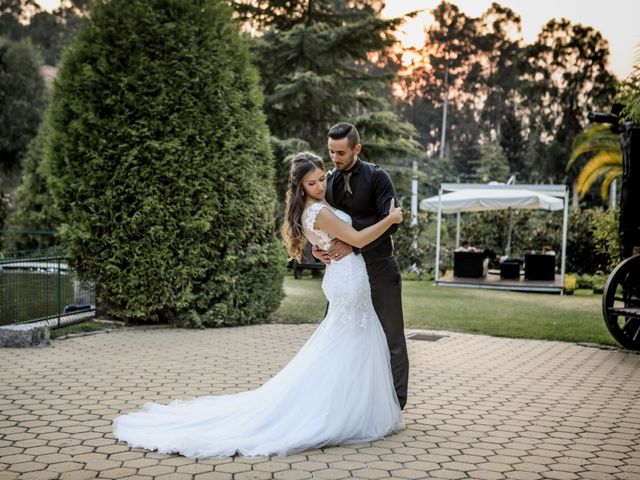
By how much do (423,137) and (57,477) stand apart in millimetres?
63597

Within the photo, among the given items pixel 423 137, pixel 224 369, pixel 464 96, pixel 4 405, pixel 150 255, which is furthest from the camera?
pixel 423 137

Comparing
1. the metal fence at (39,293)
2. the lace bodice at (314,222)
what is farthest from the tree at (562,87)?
the lace bodice at (314,222)

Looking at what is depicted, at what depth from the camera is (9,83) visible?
107ft

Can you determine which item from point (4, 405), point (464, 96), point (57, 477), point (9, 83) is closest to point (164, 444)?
point (57, 477)

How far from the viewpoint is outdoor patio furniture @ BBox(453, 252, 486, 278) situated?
19.3 m

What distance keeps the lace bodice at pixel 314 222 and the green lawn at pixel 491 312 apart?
5713 mm

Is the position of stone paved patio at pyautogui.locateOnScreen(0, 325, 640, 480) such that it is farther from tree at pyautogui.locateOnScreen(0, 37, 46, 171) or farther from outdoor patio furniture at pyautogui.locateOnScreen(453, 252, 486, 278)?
tree at pyautogui.locateOnScreen(0, 37, 46, 171)

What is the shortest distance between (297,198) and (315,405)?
58.7 inches

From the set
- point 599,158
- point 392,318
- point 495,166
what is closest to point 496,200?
point 599,158

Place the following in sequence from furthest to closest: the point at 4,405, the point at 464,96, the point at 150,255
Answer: the point at 464,96 → the point at 150,255 → the point at 4,405

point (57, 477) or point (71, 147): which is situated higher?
point (71, 147)

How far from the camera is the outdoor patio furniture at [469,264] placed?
63.3ft

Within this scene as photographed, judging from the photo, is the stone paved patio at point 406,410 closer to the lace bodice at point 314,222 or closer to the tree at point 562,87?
the lace bodice at point 314,222

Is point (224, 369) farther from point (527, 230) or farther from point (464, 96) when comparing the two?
point (464, 96)
